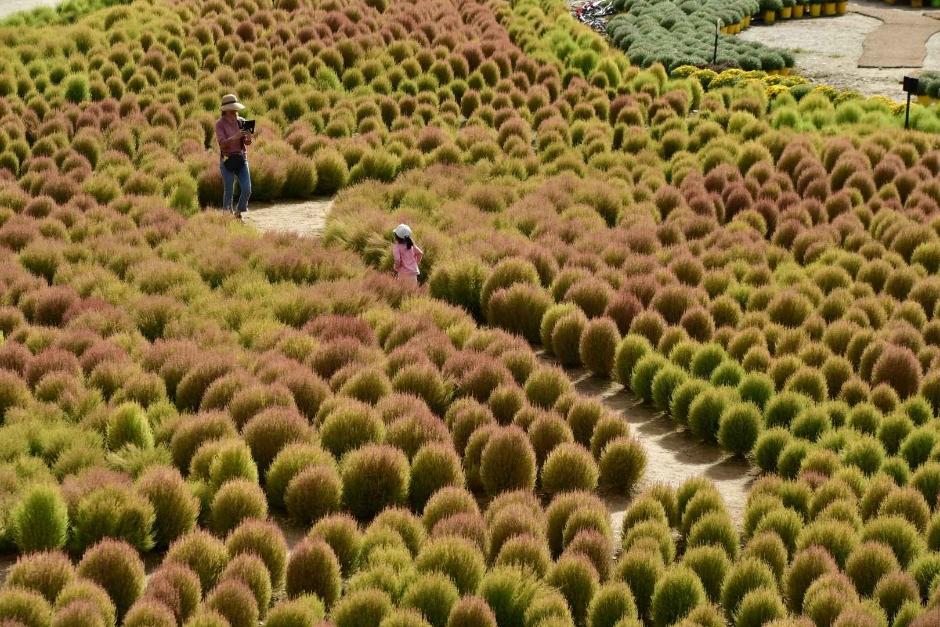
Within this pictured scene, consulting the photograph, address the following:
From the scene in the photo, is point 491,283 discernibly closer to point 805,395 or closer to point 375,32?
point 805,395

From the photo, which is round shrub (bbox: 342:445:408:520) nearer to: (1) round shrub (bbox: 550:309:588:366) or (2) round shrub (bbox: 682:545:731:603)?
(2) round shrub (bbox: 682:545:731:603)

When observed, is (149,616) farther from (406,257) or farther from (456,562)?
(406,257)

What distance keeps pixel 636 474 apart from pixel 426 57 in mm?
12020

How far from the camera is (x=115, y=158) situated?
14.2m

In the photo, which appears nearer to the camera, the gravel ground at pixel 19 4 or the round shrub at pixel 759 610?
the round shrub at pixel 759 610

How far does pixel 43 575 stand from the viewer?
634cm

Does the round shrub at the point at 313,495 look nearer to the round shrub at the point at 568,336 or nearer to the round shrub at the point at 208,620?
the round shrub at the point at 208,620

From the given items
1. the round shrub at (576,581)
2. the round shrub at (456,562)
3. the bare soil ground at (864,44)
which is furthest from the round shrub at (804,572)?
the bare soil ground at (864,44)

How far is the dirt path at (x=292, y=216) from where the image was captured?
13489 millimetres

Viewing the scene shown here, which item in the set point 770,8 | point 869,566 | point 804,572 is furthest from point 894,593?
point 770,8

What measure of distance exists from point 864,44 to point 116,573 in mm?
22892

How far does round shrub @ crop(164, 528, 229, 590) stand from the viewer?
6551 millimetres

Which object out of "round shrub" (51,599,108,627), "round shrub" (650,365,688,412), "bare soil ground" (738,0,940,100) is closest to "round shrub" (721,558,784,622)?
"round shrub" (650,365,688,412)

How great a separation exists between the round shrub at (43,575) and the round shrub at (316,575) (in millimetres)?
1127
